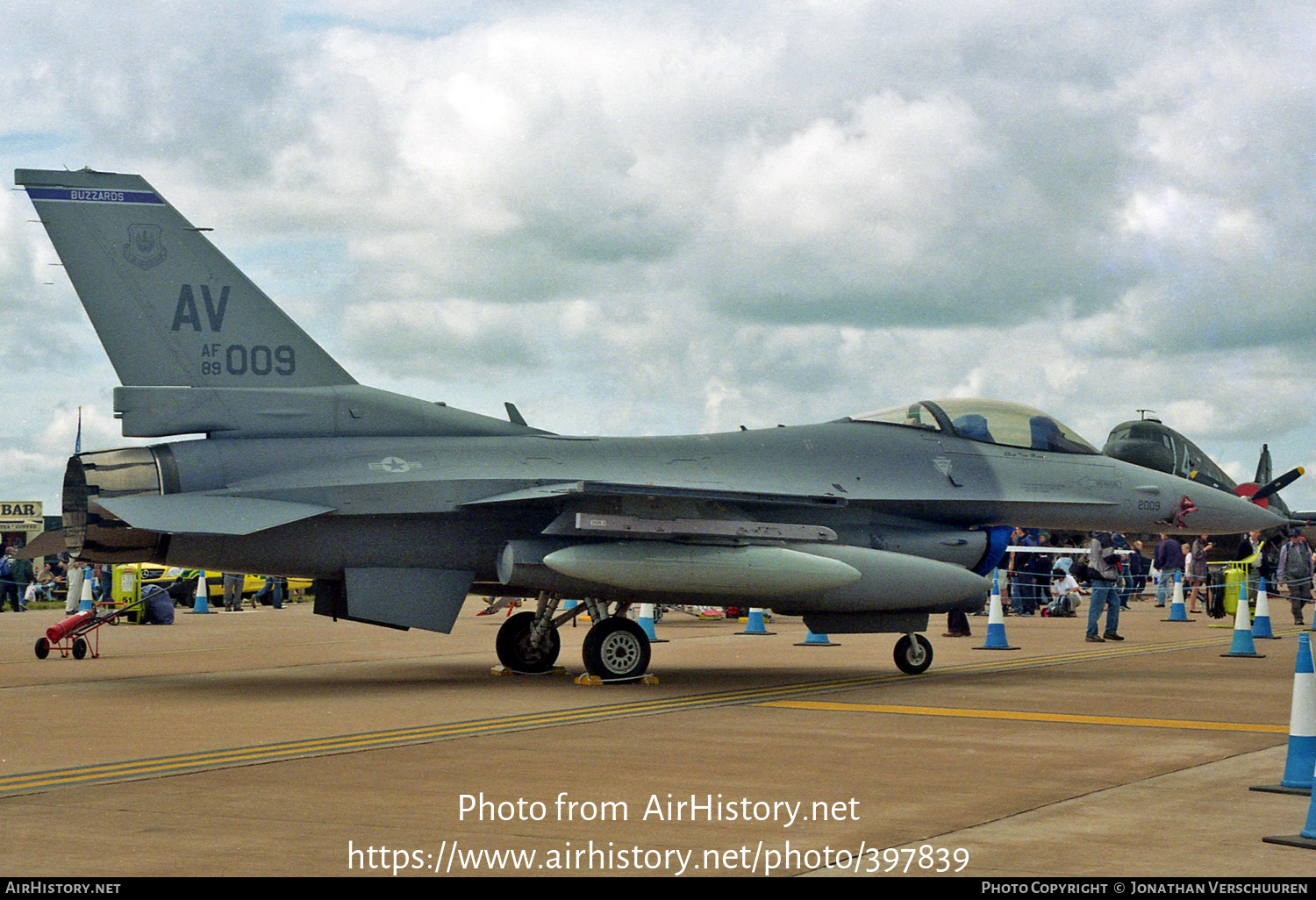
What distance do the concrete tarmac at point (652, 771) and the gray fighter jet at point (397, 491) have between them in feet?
3.28

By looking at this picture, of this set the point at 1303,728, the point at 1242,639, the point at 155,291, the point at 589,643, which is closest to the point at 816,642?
the point at 1242,639

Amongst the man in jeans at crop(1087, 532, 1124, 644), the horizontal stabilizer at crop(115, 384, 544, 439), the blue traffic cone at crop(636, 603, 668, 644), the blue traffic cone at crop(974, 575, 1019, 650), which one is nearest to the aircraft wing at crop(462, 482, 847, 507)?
the horizontal stabilizer at crop(115, 384, 544, 439)

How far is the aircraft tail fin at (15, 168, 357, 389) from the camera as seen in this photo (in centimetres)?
1266

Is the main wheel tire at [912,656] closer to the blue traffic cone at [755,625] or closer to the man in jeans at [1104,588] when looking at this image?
the man in jeans at [1104,588]

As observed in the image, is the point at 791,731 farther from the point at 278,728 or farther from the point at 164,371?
the point at 164,371

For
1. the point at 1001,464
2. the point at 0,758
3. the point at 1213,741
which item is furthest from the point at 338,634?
the point at 1213,741

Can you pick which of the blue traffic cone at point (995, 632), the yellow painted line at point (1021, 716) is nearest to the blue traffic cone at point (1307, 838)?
the yellow painted line at point (1021, 716)

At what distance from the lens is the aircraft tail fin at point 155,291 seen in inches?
499

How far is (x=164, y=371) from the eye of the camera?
12734 millimetres

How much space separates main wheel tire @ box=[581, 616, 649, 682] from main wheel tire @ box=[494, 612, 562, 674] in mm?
1392

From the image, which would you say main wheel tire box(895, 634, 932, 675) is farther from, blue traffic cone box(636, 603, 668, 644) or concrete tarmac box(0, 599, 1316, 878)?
blue traffic cone box(636, 603, 668, 644)

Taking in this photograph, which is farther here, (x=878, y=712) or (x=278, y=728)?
(x=878, y=712)
